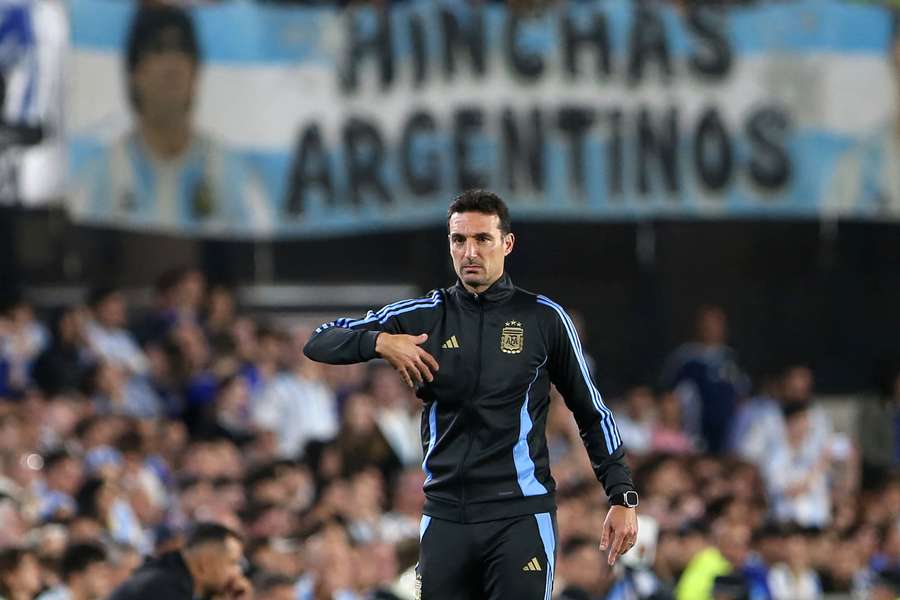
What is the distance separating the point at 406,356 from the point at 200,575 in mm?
2123

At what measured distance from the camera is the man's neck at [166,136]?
15398 millimetres

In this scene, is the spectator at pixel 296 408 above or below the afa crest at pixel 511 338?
below

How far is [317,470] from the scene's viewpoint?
1384 centimetres

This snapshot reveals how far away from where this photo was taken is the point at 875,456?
60.8 feet

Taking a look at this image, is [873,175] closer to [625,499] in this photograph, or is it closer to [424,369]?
[625,499]

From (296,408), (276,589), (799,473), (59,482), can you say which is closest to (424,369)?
(276,589)

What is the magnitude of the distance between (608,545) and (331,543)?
3684 mm

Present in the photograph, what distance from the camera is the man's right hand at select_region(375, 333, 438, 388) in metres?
7.10

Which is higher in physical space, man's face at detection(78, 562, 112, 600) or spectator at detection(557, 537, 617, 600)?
man's face at detection(78, 562, 112, 600)

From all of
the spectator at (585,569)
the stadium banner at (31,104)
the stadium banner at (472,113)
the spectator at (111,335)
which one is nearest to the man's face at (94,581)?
the spectator at (585,569)

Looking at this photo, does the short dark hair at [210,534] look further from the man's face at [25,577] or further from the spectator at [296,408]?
the spectator at [296,408]

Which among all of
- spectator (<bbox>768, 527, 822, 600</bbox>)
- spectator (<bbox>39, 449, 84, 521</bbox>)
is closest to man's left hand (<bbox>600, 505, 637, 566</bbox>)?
spectator (<bbox>39, 449, 84, 521</bbox>)

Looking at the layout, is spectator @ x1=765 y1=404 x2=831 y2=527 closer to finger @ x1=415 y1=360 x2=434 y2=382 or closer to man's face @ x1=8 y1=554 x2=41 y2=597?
man's face @ x1=8 y1=554 x2=41 y2=597

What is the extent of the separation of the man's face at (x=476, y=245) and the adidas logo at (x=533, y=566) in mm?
1054
